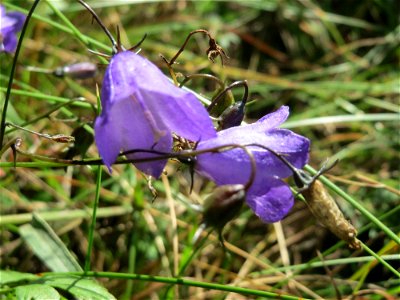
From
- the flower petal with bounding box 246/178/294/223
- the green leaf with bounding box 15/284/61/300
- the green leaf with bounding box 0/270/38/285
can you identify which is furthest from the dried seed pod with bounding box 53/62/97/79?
the flower petal with bounding box 246/178/294/223

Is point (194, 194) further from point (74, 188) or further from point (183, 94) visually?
point (183, 94)

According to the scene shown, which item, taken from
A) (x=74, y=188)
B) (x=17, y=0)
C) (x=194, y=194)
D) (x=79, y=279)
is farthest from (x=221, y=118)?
(x=17, y=0)

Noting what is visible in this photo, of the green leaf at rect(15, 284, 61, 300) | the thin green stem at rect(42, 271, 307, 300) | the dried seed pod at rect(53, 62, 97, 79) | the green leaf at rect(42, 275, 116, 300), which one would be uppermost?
the dried seed pod at rect(53, 62, 97, 79)

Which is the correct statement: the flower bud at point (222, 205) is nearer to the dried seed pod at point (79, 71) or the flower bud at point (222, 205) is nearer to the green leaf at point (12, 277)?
the green leaf at point (12, 277)

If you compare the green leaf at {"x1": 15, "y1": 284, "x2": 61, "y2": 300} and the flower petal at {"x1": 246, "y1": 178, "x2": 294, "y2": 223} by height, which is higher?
the flower petal at {"x1": 246, "y1": 178, "x2": 294, "y2": 223}

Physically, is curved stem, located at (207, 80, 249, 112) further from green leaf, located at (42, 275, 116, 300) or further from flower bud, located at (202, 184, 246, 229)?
green leaf, located at (42, 275, 116, 300)

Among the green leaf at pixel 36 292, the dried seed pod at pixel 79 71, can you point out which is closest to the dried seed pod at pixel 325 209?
the green leaf at pixel 36 292
